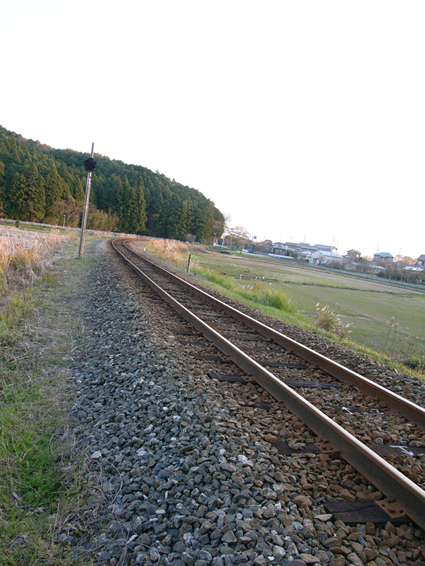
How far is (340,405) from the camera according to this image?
12.2ft

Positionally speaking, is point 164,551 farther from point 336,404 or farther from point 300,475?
point 336,404

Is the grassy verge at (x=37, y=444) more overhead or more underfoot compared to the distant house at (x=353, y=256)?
more underfoot

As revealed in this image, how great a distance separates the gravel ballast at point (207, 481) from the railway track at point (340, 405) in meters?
0.12

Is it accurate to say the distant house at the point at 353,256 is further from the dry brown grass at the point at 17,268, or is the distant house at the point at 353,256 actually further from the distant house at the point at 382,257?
the dry brown grass at the point at 17,268

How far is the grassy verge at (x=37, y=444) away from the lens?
186cm

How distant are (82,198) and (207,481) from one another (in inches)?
2798

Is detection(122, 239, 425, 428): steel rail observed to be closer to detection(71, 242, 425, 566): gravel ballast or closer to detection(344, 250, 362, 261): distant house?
detection(71, 242, 425, 566): gravel ballast

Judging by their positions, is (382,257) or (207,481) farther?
(382,257)

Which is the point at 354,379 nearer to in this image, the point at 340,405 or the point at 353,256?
the point at 340,405

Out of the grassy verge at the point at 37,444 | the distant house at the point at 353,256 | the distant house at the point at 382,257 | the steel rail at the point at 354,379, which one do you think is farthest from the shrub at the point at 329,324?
the distant house at the point at 382,257

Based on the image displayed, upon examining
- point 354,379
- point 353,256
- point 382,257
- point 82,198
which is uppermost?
point 382,257

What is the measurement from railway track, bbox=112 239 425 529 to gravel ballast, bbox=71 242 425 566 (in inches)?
4.9

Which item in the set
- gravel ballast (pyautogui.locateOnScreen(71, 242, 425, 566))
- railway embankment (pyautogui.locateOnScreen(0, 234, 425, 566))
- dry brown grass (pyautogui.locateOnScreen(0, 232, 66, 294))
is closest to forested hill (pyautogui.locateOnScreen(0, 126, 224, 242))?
dry brown grass (pyautogui.locateOnScreen(0, 232, 66, 294))

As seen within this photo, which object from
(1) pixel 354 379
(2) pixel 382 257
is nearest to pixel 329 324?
(1) pixel 354 379
